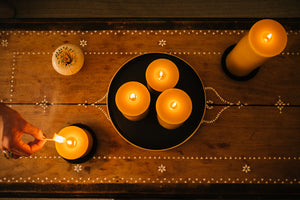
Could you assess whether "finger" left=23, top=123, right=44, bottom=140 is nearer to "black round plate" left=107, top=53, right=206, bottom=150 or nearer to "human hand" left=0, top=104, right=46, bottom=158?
"human hand" left=0, top=104, right=46, bottom=158

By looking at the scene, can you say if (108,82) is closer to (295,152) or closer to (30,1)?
(295,152)

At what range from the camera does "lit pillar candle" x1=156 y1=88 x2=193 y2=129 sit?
0.64 meters

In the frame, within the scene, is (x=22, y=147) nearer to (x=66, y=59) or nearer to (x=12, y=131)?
(x=12, y=131)

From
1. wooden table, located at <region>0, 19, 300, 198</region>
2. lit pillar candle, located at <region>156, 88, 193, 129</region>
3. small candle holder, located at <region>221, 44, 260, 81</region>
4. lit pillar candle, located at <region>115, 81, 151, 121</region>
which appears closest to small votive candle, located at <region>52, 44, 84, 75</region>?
wooden table, located at <region>0, 19, 300, 198</region>

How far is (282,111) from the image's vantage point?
0.82 metres

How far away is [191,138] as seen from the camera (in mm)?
812

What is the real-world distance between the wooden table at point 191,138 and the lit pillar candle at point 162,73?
0.20 meters

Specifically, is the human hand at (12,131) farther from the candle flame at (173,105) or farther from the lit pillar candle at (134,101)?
the candle flame at (173,105)

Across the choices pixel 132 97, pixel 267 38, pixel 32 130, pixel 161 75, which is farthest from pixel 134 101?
pixel 267 38

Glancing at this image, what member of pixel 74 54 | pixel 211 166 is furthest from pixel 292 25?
pixel 74 54

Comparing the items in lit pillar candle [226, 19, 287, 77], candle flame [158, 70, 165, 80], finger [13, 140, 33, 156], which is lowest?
finger [13, 140, 33, 156]

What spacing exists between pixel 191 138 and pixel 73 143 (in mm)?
439

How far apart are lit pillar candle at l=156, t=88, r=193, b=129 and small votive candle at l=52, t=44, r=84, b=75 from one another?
0.40 metres

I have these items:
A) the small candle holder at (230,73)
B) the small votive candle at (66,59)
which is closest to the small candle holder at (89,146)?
the small votive candle at (66,59)
